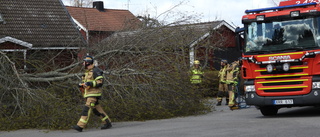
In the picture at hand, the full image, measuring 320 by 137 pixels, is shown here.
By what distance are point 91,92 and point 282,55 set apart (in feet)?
15.3

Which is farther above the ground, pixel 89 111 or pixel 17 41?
pixel 17 41

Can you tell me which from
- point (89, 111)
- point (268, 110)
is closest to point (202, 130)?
point (89, 111)

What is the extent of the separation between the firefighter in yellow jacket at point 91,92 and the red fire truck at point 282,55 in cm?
393

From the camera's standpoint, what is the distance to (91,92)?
42.1 feet

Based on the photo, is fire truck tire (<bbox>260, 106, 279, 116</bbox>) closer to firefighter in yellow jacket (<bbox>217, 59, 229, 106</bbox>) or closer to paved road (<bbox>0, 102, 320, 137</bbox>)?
paved road (<bbox>0, 102, 320, 137</bbox>)

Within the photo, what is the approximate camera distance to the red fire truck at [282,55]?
13.6 meters

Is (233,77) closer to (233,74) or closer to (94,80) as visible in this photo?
(233,74)

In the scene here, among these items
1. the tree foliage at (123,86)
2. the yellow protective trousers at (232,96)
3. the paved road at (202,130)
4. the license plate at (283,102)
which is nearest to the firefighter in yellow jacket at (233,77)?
the yellow protective trousers at (232,96)

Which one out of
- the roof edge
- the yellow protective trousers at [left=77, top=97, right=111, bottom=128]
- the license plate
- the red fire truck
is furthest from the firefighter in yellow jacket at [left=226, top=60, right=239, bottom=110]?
the roof edge

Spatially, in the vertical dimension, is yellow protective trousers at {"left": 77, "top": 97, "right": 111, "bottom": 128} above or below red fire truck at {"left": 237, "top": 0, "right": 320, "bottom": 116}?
below

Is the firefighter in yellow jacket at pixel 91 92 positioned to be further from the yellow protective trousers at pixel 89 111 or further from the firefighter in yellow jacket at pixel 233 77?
the firefighter in yellow jacket at pixel 233 77

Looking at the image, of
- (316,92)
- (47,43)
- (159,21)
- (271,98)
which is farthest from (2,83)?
(47,43)

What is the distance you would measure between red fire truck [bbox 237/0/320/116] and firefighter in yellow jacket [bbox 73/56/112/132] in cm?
393

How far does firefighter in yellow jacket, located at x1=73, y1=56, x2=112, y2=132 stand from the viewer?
12.6 metres
